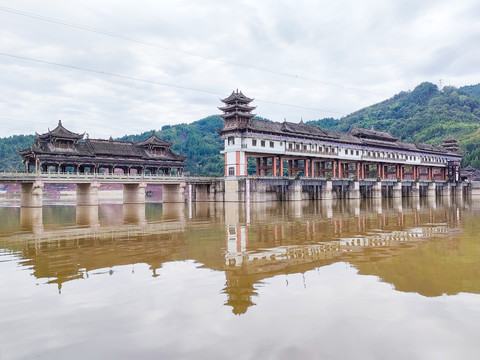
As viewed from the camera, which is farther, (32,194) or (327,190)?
(327,190)

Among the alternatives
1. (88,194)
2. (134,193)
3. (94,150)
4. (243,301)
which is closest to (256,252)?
(243,301)

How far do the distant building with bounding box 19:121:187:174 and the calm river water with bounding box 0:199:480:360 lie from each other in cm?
4108

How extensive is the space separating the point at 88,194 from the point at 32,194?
826cm

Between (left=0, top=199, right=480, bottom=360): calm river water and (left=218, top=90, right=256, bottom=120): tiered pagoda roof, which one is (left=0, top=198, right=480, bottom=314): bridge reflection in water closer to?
(left=0, top=199, right=480, bottom=360): calm river water

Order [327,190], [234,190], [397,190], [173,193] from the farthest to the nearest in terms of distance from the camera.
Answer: [397,190] → [327,190] → [173,193] → [234,190]

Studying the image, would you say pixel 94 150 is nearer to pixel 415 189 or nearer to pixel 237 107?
pixel 237 107

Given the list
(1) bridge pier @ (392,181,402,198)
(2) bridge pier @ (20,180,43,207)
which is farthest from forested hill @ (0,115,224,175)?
(2) bridge pier @ (20,180,43,207)

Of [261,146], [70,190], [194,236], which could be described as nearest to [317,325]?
[194,236]

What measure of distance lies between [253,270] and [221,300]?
355 centimetres

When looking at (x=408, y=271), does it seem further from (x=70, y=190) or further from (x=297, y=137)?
(x=70, y=190)

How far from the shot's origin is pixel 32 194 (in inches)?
2058

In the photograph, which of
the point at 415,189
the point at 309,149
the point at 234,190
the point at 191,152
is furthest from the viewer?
the point at 191,152

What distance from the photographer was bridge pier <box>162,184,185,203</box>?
222ft

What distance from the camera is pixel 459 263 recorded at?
14.4 meters
